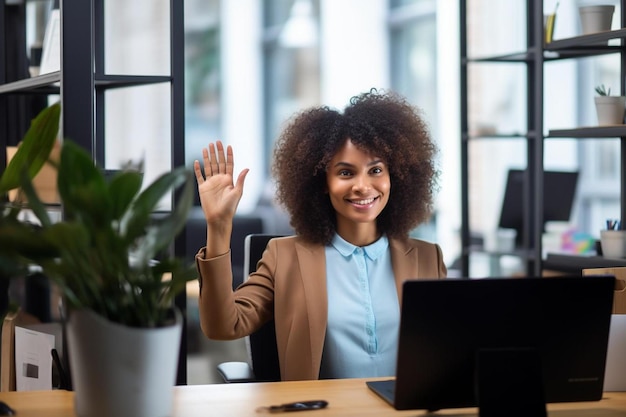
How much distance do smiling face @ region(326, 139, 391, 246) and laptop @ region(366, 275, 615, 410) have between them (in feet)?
2.40

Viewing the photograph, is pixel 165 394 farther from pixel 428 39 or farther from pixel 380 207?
pixel 428 39

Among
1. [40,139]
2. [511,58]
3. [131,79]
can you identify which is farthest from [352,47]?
[40,139]

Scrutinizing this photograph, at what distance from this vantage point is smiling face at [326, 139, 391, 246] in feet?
7.70

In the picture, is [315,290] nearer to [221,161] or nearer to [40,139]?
[221,161]

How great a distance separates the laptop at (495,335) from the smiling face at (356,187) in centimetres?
73

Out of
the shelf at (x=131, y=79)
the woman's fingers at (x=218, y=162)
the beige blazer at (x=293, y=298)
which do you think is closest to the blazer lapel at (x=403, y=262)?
the beige blazer at (x=293, y=298)

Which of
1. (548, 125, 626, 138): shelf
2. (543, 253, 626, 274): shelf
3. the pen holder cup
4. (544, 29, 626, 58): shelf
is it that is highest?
(544, 29, 626, 58): shelf

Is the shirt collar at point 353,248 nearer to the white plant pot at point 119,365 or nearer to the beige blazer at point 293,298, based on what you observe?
the beige blazer at point 293,298

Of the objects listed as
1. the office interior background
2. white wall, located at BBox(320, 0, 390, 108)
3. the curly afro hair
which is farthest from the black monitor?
white wall, located at BBox(320, 0, 390, 108)

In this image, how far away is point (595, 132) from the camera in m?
3.69

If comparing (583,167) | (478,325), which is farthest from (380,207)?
(583,167)

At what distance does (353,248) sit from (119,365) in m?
1.00

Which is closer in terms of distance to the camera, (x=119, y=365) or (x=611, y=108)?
(x=119, y=365)

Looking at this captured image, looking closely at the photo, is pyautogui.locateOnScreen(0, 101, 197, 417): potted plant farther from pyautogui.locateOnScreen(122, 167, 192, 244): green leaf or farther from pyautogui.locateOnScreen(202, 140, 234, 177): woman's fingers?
pyautogui.locateOnScreen(202, 140, 234, 177): woman's fingers
